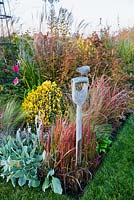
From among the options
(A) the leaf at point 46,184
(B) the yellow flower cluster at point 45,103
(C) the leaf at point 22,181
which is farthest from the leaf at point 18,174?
(B) the yellow flower cluster at point 45,103

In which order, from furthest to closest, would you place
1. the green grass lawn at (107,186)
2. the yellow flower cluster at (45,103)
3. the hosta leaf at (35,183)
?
the yellow flower cluster at (45,103) < the hosta leaf at (35,183) < the green grass lawn at (107,186)

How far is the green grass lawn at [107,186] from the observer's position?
2.48m

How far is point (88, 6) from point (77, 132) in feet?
14.7

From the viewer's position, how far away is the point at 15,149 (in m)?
2.93

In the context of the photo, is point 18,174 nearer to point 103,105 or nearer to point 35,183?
point 35,183

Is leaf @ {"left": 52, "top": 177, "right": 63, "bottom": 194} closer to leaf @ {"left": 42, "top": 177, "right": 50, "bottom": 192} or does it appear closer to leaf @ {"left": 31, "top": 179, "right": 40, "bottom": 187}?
leaf @ {"left": 42, "top": 177, "right": 50, "bottom": 192}

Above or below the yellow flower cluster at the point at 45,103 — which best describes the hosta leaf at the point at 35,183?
below

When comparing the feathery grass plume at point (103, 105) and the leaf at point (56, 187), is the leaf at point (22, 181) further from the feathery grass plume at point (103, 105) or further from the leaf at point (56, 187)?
the feathery grass plume at point (103, 105)

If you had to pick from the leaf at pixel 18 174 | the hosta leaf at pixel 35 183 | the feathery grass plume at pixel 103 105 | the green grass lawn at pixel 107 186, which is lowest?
the green grass lawn at pixel 107 186

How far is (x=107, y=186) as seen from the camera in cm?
261

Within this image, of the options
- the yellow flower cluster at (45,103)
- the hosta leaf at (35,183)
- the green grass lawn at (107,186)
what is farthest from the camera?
the yellow flower cluster at (45,103)

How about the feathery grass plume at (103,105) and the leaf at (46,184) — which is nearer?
the leaf at (46,184)

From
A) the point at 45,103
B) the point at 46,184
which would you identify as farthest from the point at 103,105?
the point at 46,184

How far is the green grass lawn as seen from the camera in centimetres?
248
